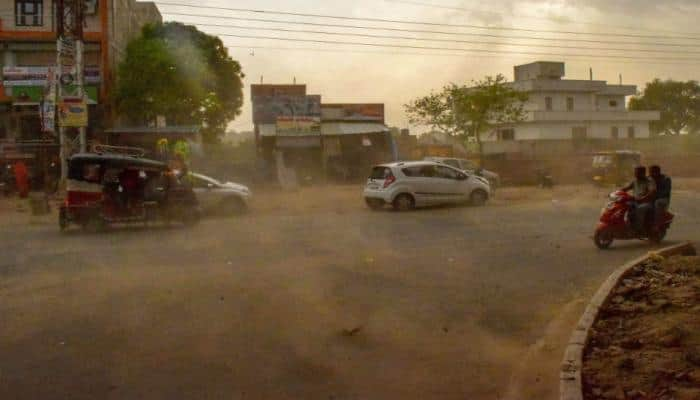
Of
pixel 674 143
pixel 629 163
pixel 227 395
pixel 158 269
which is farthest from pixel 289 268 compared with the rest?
pixel 674 143

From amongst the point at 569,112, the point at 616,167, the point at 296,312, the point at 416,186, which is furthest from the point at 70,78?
the point at 569,112

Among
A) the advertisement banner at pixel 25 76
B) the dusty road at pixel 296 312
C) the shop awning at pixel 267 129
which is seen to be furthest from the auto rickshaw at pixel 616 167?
the advertisement banner at pixel 25 76

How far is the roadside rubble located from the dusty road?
0.38m

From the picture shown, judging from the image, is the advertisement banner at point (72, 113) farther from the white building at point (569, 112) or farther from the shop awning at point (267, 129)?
the white building at point (569, 112)

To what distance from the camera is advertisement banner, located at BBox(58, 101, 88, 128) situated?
2630 cm

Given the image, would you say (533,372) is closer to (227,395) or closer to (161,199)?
(227,395)

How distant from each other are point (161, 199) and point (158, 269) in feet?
23.1

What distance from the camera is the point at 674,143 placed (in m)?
56.2

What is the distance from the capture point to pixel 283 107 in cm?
4694

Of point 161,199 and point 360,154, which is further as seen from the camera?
point 360,154

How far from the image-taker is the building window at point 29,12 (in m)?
40.6

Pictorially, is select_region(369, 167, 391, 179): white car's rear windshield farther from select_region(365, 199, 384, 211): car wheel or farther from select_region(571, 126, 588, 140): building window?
select_region(571, 126, 588, 140): building window

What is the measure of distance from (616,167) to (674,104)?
48109 mm

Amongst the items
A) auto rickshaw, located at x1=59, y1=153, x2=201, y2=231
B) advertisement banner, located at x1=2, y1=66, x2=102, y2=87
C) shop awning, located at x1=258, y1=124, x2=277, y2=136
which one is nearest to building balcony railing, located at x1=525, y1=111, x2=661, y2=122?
shop awning, located at x1=258, y1=124, x2=277, y2=136
